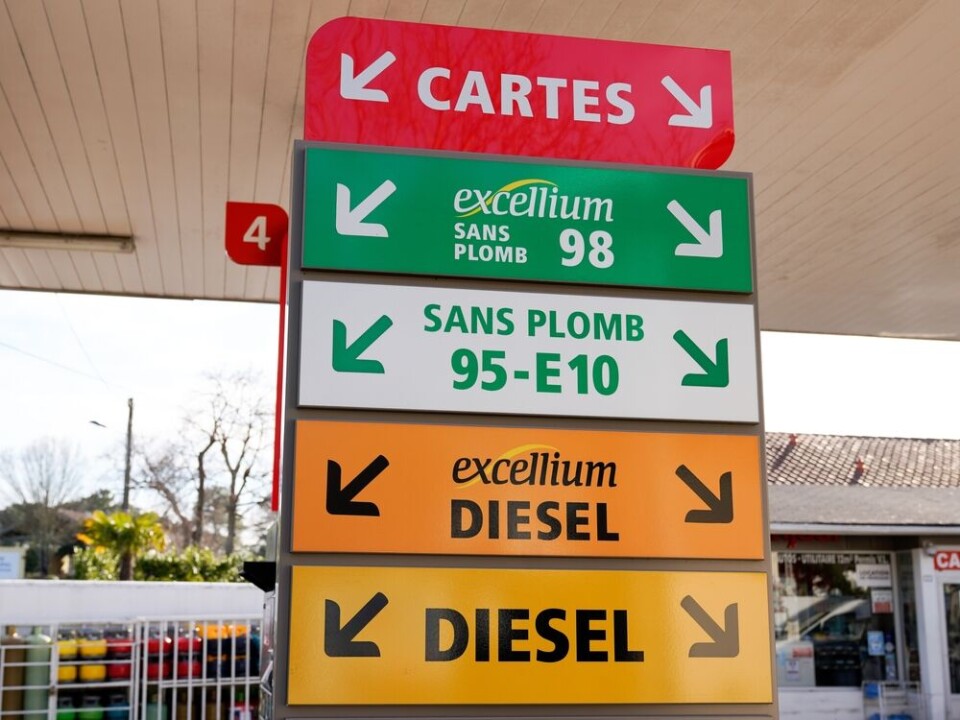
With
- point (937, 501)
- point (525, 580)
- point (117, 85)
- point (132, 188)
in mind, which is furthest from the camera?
point (937, 501)

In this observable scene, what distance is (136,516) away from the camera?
27891 mm

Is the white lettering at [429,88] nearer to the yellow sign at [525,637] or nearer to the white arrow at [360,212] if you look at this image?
the white arrow at [360,212]

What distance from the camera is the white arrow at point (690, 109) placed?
3061 millimetres

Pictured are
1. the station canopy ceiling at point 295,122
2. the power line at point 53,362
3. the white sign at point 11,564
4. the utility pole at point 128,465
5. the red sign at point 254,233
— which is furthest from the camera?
the utility pole at point 128,465

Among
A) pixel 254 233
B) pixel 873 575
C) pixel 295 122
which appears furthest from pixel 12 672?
pixel 873 575

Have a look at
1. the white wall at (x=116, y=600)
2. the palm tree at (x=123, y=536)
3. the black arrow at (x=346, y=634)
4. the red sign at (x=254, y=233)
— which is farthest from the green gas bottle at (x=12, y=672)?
the palm tree at (x=123, y=536)

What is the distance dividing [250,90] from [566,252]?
3536mm

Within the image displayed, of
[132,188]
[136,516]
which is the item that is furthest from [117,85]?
[136,516]

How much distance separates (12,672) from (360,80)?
9.15m

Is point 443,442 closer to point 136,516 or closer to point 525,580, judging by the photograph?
point 525,580

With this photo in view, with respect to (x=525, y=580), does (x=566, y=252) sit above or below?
above

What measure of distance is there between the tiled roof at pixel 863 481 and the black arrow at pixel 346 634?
1310cm

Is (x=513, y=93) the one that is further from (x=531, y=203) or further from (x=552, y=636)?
(x=552, y=636)

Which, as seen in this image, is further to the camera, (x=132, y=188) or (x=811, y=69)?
(x=132, y=188)
